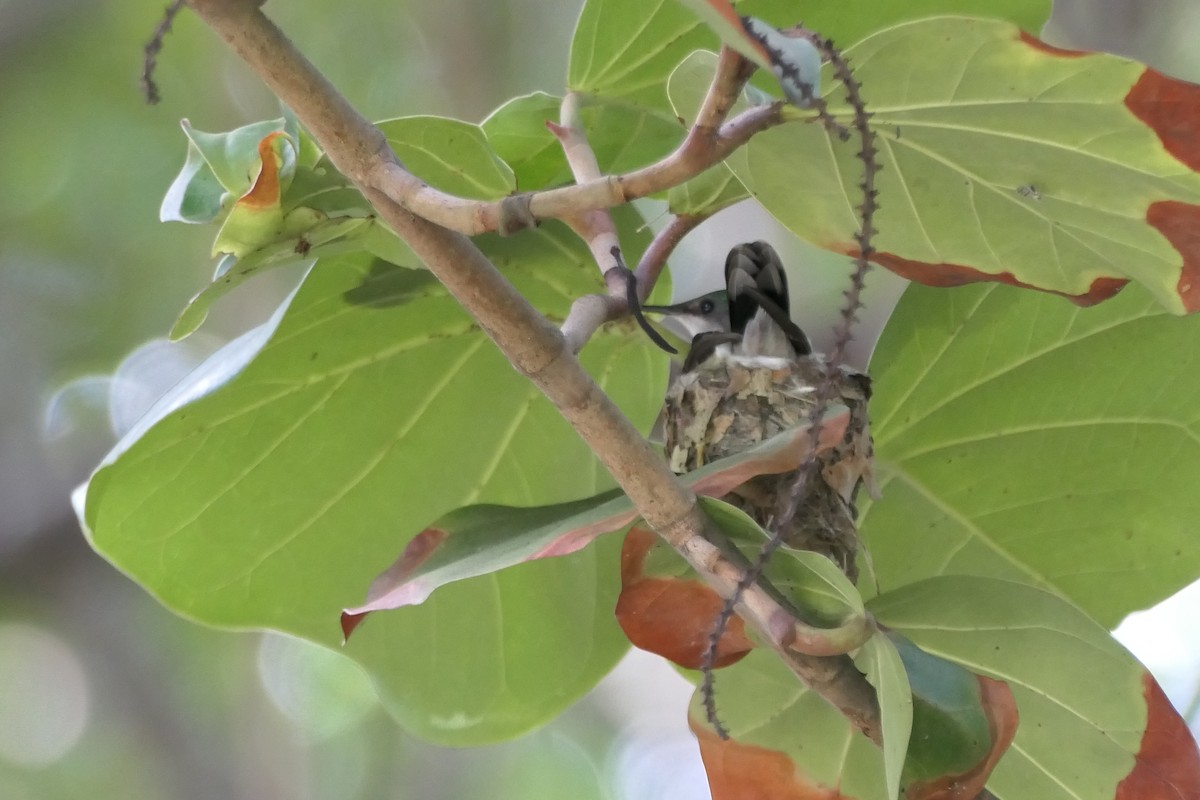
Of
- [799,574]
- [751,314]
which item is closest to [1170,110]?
[799,574]

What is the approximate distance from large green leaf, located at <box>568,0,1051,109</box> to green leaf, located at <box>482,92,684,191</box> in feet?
0.10

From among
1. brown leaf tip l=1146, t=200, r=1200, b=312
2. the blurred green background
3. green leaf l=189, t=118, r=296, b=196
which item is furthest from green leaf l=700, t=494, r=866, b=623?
the blurred green background

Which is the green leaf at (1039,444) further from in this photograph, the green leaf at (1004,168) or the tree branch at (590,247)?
the tree branch at (590,247)

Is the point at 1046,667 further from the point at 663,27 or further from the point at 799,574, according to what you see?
the point at 663,27

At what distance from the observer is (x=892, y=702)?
1.64 feet

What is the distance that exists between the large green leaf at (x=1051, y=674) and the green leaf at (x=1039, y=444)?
24 cm

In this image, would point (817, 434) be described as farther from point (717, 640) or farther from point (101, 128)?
point (101, 128)

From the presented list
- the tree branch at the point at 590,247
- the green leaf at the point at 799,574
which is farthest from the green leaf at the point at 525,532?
the tree branch at the point at 590,247

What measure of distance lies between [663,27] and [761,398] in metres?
0.38

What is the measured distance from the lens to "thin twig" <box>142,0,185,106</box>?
0.53 meters

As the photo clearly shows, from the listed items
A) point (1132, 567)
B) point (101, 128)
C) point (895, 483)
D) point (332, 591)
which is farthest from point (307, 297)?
point (101, 128)

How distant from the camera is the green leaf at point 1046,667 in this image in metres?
0.63

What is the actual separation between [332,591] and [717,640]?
446 millimetres

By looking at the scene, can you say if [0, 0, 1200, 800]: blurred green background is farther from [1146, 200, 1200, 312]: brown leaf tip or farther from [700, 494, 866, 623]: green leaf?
[700, 494, 866, 623]: green leaf
